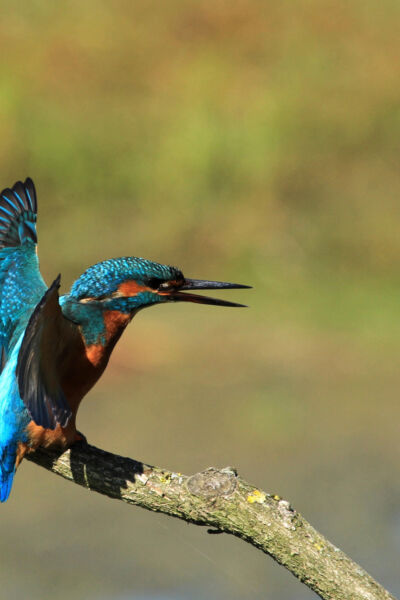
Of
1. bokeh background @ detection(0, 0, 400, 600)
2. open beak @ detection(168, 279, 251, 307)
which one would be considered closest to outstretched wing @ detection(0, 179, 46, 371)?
open beak @ detection(168, 279, 251, 307)

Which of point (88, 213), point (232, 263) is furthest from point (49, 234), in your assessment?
point (232, 263)

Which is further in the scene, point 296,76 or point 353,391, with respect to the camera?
point 296,76

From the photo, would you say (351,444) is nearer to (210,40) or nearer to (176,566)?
(176,566)

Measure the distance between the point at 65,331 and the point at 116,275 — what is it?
0.47 feet

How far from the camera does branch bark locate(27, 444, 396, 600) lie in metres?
1.53

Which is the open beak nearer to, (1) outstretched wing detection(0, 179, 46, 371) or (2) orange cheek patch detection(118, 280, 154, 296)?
(2) orange cheek patch detection(118, 280, 154, 296)

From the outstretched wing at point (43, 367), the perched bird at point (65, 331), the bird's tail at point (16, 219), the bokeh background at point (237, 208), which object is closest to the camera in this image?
the outstretched wing at point (43, 367)

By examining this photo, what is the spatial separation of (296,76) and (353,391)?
→ 2.15 metres

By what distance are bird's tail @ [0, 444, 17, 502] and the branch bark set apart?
0.58ft

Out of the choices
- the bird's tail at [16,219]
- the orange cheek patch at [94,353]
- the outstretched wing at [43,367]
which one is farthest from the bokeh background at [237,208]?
the outstretched wing at [43,367]

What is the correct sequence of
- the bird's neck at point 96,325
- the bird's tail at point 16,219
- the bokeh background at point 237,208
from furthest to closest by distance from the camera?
1. the bokeh background at point 237,208
2. the bird's tail at point 16,219
3. the bird's neck at point 96,325

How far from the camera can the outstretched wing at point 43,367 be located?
1521mm

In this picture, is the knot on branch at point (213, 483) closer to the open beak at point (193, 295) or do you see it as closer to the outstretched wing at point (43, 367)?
the outstretched wing at point (43, 367)

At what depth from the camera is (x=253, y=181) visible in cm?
565
